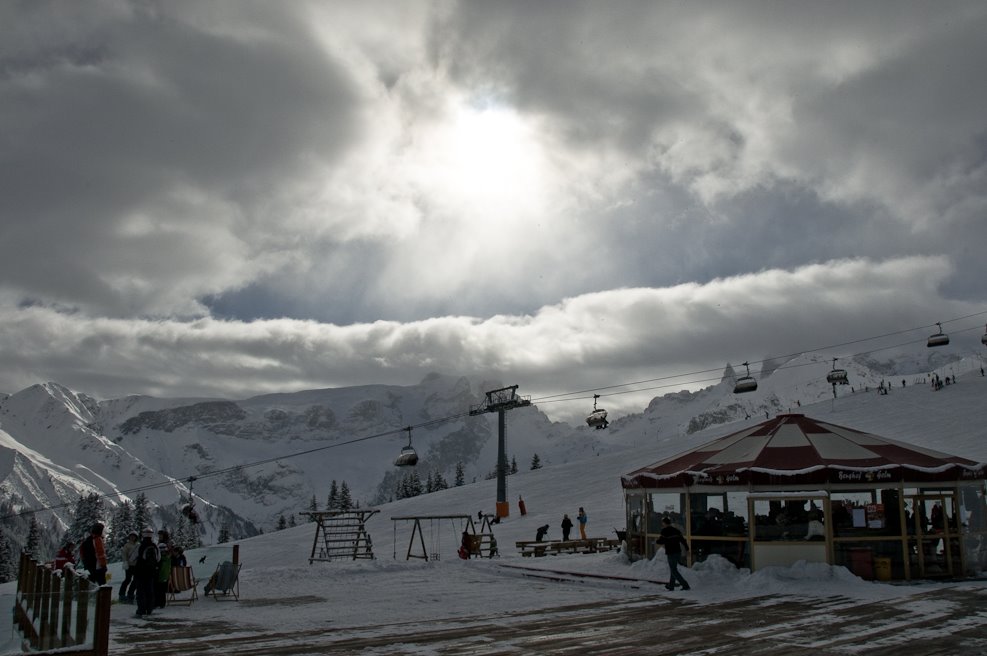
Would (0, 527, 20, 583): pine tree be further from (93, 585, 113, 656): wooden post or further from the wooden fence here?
(93, 585, 113, 656): wooden post

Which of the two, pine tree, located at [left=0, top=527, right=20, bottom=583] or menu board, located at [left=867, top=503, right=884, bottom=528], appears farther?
pine tree, located at [left=0, top=527, right=20, bottom=583]

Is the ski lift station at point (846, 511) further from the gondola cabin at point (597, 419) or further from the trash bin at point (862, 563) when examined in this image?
the gondola cabin at point (597, 419)

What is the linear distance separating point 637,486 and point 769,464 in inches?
177

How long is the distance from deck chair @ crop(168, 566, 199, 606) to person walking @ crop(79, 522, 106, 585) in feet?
5.69

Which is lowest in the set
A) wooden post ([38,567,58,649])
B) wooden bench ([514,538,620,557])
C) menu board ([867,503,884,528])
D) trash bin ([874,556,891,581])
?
wooden bench ([514,538,620,557])

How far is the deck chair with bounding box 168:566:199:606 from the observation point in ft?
56.6

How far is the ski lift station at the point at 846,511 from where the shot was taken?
61.7 feet

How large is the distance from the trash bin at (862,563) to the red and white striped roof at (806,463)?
162cm

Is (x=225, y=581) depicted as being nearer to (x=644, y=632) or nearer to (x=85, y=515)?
(x=644, y=632)

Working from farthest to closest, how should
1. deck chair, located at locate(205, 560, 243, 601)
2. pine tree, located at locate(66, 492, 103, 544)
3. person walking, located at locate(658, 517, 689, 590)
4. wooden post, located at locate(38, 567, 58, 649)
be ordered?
pine tree, located at locate(66, 492, 103, 544) → deck chair, located at locate(205, 560, 243, 601) → person walking, located at locate(658, 517, 689, 590) → wooden post, located at locate(38, 567, 58, 649)

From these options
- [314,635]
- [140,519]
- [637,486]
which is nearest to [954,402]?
[637,486]

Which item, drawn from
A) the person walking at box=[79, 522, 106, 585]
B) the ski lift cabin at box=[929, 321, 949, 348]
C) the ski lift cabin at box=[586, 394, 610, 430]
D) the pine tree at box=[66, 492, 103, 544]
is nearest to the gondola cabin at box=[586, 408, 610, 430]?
the ski lift cabin at box=[586, 394, 610, 430]

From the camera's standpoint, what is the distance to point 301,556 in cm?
4088

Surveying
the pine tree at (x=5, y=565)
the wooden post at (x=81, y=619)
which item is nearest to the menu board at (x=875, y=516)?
the wooden post at (x=81, y=619)
